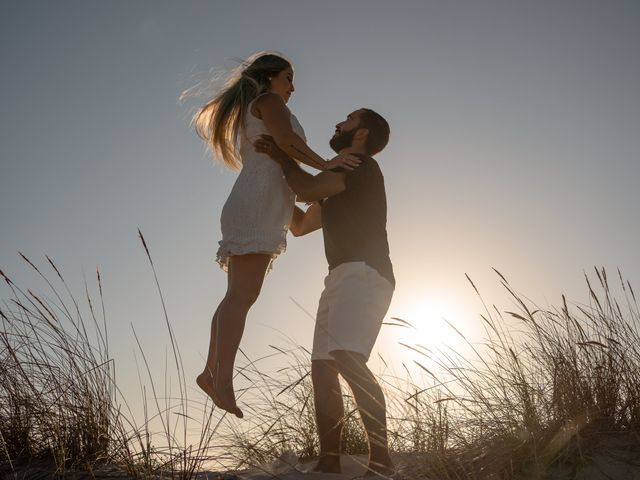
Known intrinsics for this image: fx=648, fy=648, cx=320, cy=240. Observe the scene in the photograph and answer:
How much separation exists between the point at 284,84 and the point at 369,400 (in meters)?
2.11

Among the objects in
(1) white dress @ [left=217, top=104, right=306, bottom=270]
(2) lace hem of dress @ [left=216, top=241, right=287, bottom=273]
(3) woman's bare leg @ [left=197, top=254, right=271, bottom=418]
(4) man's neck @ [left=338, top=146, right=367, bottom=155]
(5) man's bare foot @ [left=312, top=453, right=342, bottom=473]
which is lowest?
(5) man's bare foot @ [left=312, top=453, right=342, bottom=473]

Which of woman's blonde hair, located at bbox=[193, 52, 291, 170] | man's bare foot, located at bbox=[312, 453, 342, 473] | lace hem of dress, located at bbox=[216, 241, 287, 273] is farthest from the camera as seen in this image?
woman's blonde hair, located at bbox=[193, 52, 291, 170]

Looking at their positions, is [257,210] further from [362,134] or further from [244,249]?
[362,134]

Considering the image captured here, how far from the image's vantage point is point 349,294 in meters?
3.18

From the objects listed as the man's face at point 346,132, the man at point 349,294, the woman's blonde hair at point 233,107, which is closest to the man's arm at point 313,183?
the man at point 349,294

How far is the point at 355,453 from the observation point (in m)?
3.75

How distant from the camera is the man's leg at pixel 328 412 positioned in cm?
302

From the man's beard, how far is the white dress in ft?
0.72

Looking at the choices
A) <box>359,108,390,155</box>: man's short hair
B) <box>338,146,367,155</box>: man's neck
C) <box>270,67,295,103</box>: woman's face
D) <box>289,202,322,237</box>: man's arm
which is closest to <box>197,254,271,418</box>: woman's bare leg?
<box>289,202,322,237</box>: man's arm

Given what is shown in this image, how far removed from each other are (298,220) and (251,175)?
559 millimetres

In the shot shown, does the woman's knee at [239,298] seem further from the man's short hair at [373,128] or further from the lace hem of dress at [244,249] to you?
the man's short hair at [373,128]

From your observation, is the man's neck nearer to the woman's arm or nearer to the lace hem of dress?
the woman's arm

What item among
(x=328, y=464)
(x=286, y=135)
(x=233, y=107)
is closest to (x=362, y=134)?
(x=286, y=135)

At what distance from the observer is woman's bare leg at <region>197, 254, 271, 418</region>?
325cm
